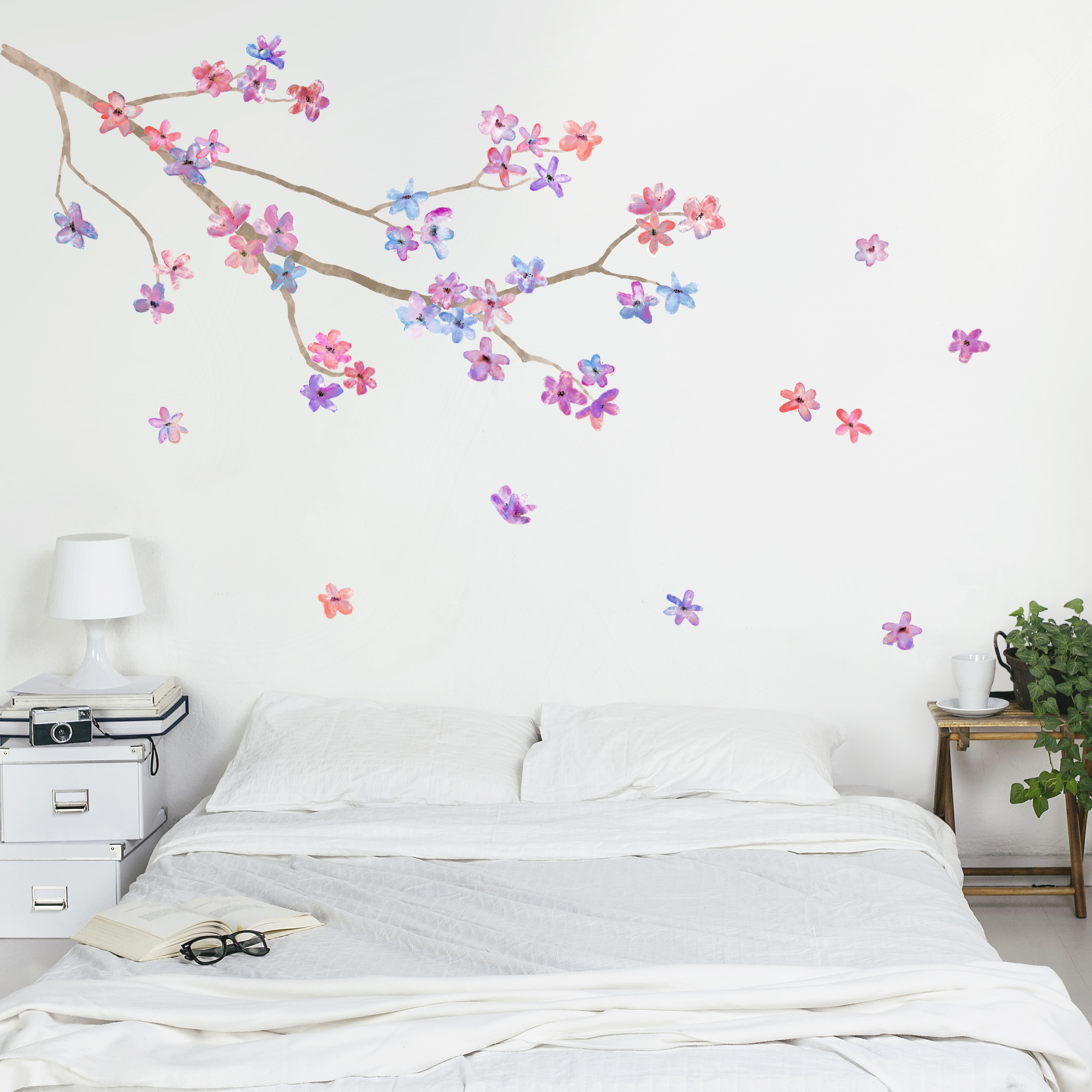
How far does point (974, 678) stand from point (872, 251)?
1132mm

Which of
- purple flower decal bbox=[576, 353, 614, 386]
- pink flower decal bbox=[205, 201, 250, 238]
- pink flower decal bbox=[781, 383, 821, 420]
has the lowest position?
pink flower decal bbox=[781, 383, 821, 420]

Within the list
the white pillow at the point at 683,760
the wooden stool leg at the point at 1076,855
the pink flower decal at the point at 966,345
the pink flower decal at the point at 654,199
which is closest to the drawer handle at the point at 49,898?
the white pillow at the point at 683,760

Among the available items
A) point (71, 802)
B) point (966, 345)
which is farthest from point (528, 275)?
point (71, 802)

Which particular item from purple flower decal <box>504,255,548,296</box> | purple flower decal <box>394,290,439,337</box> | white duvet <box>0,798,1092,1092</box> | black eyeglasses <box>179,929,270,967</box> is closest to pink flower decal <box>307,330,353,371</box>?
purple flower decal <box>394,290,439,337</box>

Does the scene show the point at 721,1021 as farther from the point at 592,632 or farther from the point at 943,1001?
the point at 592,632

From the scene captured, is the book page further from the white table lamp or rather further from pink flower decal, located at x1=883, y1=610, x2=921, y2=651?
pink flower decal, located at x1=883, y1=610, x2=921, y2=651

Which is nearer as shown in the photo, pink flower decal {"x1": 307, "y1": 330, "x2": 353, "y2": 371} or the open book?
the open book

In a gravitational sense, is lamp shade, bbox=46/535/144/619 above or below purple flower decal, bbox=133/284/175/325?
below

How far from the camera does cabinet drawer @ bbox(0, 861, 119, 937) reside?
8.73 feet

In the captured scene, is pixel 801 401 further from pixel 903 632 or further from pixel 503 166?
pixel 503 166

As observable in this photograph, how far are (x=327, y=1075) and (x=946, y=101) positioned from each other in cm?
265

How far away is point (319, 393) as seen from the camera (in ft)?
9.67

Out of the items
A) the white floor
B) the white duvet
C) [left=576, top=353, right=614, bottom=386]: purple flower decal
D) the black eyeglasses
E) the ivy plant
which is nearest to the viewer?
the white duvet

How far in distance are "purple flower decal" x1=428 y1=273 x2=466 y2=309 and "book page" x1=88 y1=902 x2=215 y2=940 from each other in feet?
5.42
